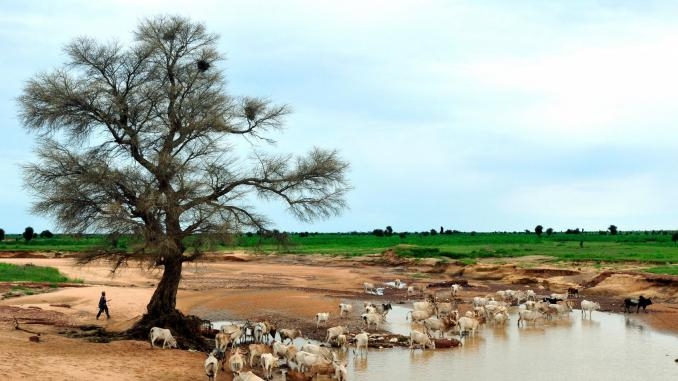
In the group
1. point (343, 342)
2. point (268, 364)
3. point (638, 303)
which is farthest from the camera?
point (638, 303)

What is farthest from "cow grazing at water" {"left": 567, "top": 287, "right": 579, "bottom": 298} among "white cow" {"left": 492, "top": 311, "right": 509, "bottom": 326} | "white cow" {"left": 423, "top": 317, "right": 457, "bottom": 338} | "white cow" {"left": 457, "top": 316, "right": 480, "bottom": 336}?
"white cow" {"left": 423, "top": 317, "right": 457, "bottom": 338}

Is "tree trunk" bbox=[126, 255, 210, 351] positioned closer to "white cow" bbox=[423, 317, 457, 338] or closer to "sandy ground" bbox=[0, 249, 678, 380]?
"sandy ground" bbox=[0, 249, 678, 380]

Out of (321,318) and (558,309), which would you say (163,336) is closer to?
(321,318)

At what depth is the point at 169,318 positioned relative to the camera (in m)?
22.7

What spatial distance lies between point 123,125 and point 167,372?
31.2 ft

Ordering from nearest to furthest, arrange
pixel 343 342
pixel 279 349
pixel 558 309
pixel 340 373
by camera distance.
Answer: pixel 340 373 → pixel 279 349 → pixel 343 342 → pixel 558 309

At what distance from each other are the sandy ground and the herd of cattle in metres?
0.78

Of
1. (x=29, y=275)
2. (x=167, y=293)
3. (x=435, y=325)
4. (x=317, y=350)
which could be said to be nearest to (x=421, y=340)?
(x=435, y=325)

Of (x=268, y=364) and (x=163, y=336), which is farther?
(x=163, y=336)

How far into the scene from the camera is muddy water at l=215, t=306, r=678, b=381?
19672mm

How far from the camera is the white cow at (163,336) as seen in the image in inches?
811

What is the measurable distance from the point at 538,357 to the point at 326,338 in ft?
25.4

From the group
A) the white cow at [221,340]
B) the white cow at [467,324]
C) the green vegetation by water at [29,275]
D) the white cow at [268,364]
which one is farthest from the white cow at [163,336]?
the green vegetation by water at [29,275]

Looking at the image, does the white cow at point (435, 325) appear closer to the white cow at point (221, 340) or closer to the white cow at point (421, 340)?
the white cow at point (421, 340)
